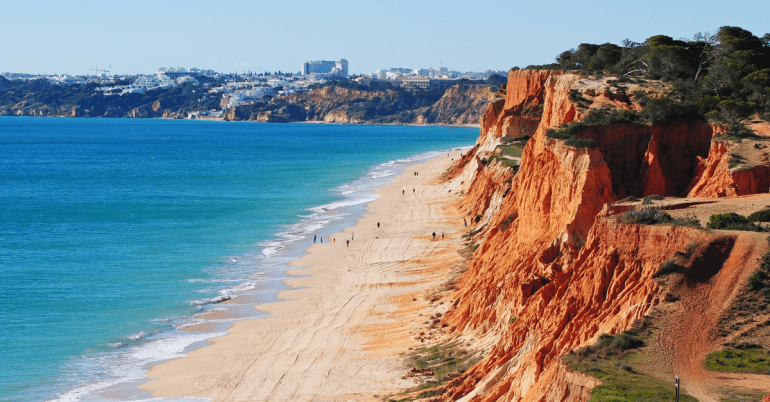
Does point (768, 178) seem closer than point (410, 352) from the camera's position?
Yes

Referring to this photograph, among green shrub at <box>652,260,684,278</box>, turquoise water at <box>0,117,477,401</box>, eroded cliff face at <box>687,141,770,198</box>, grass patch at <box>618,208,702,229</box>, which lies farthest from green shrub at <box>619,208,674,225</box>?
turquoise water at <box>0,117,477,401</box>

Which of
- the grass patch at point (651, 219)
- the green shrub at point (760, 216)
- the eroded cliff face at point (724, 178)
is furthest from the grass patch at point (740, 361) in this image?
the eroded cliff face at point (724, 178)

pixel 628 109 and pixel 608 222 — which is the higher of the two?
pixel 628 109

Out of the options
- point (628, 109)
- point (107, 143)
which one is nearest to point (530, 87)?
point (628, 109)

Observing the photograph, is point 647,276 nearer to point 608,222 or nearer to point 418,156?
point 608,222

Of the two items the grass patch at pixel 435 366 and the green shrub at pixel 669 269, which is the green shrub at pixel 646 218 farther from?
the grass patch at pixel 435 366

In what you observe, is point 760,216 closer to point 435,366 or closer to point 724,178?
point 724,178

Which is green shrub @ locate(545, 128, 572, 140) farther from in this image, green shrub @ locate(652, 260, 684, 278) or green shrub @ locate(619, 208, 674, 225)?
green shrub @ locate(652, 260, 684, 278)
